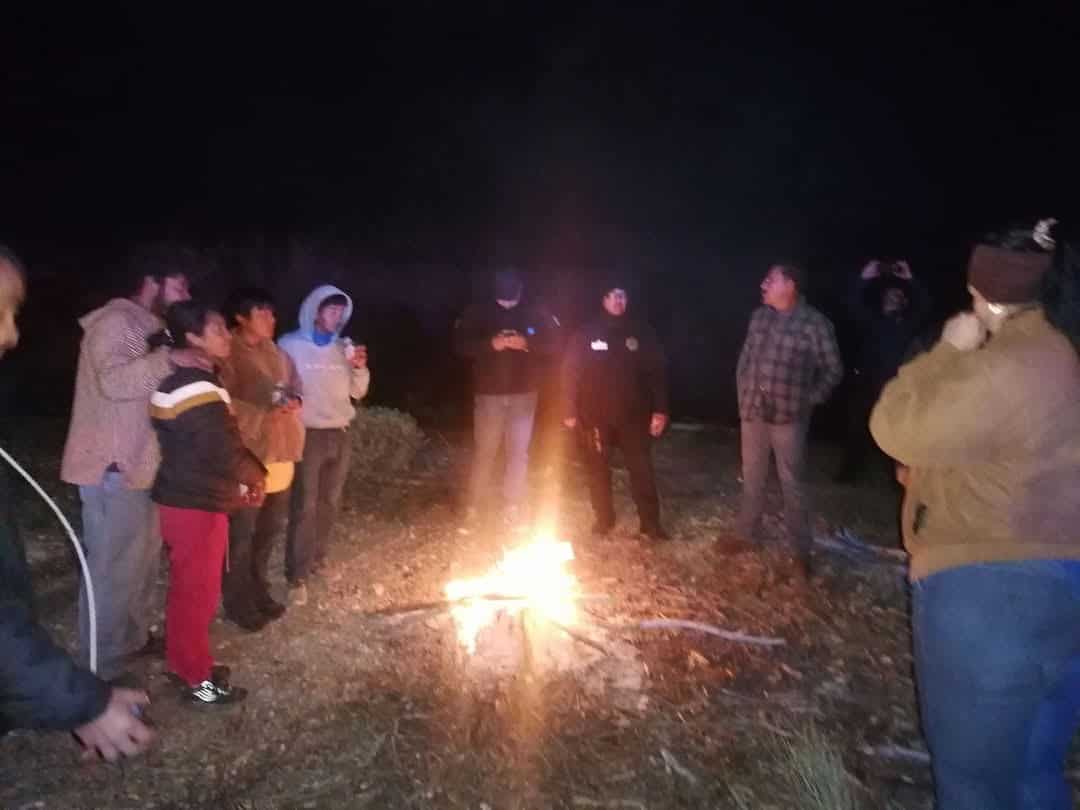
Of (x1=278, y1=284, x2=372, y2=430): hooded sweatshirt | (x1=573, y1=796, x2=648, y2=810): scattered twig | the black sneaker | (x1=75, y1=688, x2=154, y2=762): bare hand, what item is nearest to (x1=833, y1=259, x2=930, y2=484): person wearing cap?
(x1=278, y1=284, x2=372, y2=430): hooded sweatshirt

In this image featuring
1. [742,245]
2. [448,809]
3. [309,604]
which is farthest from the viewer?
[742,245]

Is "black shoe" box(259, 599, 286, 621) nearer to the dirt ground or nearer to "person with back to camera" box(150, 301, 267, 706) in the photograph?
the dirt ground

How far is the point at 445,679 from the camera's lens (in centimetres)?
464

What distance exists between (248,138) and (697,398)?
9795 millimetres

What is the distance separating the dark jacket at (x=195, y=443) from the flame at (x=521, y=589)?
5.35 feet

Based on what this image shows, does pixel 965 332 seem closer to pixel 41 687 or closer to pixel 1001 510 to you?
pixel 1001 510

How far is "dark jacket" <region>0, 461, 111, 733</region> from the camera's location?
1.85 m

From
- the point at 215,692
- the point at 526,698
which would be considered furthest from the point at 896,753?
the point at 215,692

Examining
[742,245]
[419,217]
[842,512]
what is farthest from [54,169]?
[842,512]

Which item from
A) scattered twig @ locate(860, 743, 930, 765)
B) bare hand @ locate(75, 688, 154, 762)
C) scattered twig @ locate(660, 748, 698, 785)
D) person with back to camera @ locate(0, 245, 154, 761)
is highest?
person with back to camera @ locate(0, 245, 154, 761)

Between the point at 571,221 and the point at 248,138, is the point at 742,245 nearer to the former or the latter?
the point at 571,221

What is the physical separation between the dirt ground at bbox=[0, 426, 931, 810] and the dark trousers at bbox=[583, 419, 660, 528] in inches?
10.1

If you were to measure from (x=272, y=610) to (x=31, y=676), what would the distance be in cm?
349

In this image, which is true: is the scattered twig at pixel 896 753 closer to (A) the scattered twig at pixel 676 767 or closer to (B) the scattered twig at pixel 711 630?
(A) the scattered twig at pixel 676 767
